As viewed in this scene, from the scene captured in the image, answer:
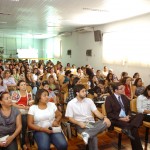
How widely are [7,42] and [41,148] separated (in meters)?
15.8

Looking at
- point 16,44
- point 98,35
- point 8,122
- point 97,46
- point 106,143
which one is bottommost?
point 106,143

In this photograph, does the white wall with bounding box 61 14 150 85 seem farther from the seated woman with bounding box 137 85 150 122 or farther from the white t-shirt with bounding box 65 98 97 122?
the white t-shirt with bounding box 65 98 97 122

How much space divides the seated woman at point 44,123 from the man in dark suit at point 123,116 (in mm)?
931

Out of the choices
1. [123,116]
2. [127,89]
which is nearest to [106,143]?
[123,116]

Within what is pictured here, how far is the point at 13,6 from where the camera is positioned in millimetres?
6152

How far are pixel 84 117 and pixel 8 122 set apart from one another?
44.6 inches

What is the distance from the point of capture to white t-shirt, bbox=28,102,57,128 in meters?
2.92

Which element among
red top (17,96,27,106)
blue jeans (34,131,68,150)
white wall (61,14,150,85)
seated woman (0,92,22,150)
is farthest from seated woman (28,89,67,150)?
white wall (61,14,150,85)

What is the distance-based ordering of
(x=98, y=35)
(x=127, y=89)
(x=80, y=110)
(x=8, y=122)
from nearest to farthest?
(x=8, y=122) < (x=80, y=110) < (x=127, y=89) < (x=98, y=35)

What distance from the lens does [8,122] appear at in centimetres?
276

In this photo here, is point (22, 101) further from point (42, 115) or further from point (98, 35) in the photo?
point (98, 35)

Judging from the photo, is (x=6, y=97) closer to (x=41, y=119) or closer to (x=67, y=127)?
(x=41, y=119)

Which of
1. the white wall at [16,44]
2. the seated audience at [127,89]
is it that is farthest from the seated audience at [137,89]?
the white wall at [16,44]

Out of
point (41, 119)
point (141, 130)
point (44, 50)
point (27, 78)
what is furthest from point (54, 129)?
point (44, 50)
